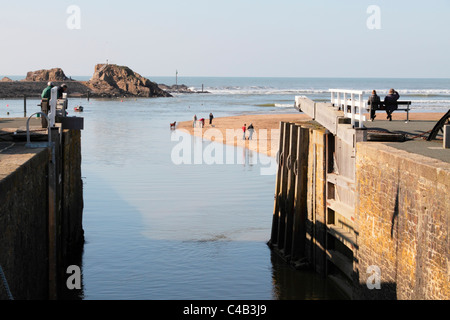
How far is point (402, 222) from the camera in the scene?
12.3m

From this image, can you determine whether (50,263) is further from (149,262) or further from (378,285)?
(378,285)

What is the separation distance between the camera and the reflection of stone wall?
34.8 ft

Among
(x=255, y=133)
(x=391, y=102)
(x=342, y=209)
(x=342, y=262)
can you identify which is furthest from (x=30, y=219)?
(x=255, y=133)

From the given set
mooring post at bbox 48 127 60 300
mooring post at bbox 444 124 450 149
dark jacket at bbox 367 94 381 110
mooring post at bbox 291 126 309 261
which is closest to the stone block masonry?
mooring post at bbox 48 127 60 300

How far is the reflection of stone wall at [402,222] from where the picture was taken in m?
10.6

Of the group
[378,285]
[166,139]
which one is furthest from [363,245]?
[166,139]

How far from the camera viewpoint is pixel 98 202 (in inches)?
1073

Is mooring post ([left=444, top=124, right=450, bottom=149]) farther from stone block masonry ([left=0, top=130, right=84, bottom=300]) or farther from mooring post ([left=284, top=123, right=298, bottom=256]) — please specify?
stone block masonry ([left=0, top=130, right=84, bottom=300])

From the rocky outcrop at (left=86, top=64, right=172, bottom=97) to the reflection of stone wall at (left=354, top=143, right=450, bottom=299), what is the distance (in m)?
129

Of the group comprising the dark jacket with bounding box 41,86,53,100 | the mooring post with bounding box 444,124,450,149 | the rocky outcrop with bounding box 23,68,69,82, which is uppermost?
the rocky outcrop with bounding box 23,68,69,82

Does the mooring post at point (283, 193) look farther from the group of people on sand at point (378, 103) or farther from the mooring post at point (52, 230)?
the mooring post at point (52, 230)

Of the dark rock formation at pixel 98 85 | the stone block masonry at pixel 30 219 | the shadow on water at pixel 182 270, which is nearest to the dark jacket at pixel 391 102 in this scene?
the shadow on water at pixel 182 270

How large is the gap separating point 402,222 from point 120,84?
472 feet
